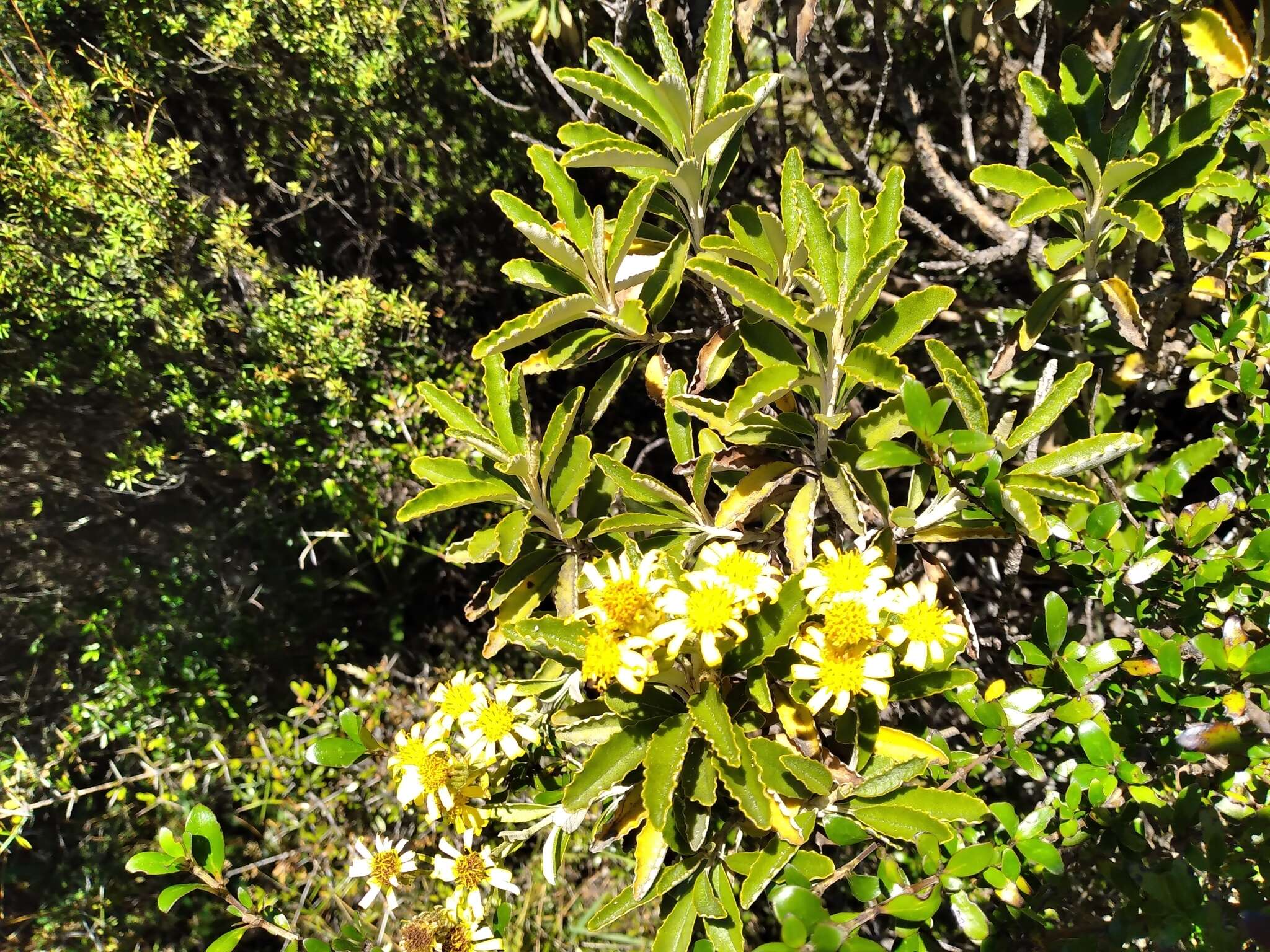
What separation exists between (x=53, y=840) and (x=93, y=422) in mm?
1504

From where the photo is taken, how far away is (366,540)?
2330 mm

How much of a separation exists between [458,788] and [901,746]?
787 mm

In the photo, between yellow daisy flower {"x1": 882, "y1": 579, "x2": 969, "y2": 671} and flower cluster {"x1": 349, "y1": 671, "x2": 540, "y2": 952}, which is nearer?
yellow daisy flower {"x1": 882, "y1": 579, "x2": 969, "y2": 671}

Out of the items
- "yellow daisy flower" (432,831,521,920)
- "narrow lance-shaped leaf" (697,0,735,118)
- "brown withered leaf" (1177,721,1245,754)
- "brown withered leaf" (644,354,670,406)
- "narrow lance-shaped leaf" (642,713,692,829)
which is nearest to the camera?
"brown withered leaf" (1177,721,1245,754)

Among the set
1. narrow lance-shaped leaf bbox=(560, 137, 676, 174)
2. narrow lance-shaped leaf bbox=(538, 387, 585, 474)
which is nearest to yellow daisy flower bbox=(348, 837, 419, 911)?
narrow lance-shaped leaf bbox=(538, 387, 585, 474)

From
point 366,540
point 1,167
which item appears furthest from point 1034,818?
point 1,167

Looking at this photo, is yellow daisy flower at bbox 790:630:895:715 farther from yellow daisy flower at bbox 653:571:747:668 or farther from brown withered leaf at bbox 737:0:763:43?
brown withered leaf at bbox 737:0:763:43

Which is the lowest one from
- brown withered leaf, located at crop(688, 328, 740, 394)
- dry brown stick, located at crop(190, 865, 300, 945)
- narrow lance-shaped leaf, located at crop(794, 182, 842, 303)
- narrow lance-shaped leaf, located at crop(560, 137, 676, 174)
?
dry brown stick, located at crop(190, 865, 300, 945)

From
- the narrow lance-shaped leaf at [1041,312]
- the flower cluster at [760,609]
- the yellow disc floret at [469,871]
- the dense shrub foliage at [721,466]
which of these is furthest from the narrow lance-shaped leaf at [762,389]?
the yellow disc floret at [469,871]

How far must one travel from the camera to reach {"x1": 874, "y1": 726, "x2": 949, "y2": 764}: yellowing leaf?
3.75 feet

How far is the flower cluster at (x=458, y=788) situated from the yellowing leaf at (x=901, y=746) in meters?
0.60

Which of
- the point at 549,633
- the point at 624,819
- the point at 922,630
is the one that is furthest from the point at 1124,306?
the point at 624,819

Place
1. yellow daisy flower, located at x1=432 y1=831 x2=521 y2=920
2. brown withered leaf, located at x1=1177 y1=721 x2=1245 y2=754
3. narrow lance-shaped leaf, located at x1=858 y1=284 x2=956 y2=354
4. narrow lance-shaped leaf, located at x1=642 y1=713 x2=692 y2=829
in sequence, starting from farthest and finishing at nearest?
yellow daisy flower, located at x1=432 y1=831 x2=521 y2=920
narrow lance-shaped leaf, located at x1=858 y1=284 x2=956 y2=354
narrow lance-shaped leaf, located at x1=642 y1=713 x2=692 y2=829
brown withered leaf, located at x1=1177 y1=721 x2=1245 y2=754

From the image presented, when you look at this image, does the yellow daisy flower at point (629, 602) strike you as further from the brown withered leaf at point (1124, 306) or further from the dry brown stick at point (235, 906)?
the brown withered leaf at point (1124, 306)
